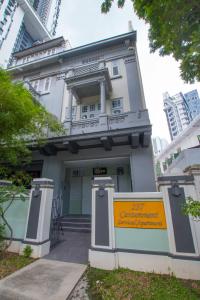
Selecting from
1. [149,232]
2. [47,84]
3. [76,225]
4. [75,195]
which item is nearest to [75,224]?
[76,225]

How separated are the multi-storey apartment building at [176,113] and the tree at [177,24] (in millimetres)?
62327

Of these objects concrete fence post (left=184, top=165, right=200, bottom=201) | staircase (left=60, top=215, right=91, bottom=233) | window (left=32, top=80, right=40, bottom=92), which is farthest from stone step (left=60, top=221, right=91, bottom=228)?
window (left=32, top=80, right=40, bottom=92)

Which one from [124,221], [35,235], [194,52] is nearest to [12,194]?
[35,235]

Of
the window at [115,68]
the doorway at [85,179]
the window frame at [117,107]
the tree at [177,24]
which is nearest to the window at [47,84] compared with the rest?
the window at [115,68]

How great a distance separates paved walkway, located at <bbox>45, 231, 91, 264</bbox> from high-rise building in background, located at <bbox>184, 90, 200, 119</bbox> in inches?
2722

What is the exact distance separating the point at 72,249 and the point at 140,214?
8.55ft

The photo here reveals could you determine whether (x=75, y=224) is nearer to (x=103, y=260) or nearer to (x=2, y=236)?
(x=2, y=236)

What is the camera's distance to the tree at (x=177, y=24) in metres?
3.40

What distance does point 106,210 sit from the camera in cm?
379

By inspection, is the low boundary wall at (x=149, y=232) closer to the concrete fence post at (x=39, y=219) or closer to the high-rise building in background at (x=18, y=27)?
the concrete fence post at (x=39, y=219)

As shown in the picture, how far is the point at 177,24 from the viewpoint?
3.66 metres

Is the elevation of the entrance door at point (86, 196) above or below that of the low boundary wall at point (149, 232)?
above

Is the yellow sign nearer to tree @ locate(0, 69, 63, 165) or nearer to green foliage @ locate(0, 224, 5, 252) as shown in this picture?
green foliage @ locate(0, 224, 5, 252)

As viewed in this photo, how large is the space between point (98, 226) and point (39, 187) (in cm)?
218
